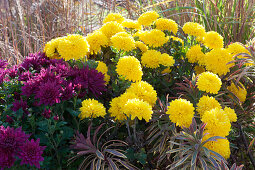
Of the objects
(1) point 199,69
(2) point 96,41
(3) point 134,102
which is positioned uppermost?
(2) point 96,41

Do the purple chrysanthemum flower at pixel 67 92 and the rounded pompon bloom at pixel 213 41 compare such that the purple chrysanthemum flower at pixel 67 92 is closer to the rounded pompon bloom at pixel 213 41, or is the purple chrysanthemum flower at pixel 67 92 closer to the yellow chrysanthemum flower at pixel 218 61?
the yellow chrysanthemum flower at pixel 218 61

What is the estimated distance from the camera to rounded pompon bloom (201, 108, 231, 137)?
150 centimetres

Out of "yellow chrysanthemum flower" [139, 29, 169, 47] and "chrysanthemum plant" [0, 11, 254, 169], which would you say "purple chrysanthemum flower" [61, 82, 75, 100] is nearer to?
"chrysanthemum plant" [0, 11, 254, 169]

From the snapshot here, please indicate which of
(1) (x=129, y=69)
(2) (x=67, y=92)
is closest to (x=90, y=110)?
(2) (x=67, y=92)

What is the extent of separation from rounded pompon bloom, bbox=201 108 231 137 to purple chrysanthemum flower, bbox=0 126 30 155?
0.97 m

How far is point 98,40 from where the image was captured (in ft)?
6.57

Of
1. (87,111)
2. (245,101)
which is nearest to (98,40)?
(87,111)

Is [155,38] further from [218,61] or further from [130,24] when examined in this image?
[218,61]

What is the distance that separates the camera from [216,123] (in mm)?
1500

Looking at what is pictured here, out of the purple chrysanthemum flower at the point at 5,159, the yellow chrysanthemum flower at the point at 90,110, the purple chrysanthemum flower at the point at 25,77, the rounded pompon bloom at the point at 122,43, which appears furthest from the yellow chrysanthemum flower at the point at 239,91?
the purple chrysanthemum flower at the point at 5,159

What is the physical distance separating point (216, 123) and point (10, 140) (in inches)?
41.8

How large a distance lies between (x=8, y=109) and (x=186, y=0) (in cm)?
275

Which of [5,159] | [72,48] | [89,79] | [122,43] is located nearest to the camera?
[5,159]

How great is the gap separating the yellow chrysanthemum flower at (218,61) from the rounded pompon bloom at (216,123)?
1.77 ft
